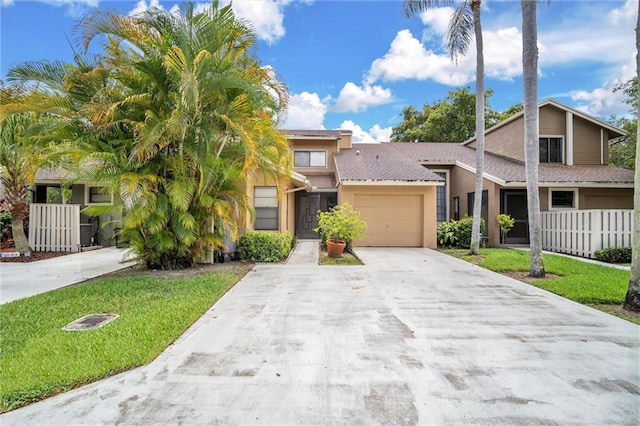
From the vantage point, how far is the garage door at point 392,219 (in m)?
14.6

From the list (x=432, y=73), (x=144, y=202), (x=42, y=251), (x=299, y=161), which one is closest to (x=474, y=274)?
(x=144, y=202)

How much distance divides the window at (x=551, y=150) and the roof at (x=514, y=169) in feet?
1.43

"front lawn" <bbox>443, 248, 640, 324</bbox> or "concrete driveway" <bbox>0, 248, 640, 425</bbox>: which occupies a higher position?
"front lawn" <bbox>443, 248, 640, 324</bbox>

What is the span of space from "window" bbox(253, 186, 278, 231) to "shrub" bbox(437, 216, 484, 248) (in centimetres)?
750

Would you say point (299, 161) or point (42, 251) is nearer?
point (42, 251)

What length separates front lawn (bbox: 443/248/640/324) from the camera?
6.25 m

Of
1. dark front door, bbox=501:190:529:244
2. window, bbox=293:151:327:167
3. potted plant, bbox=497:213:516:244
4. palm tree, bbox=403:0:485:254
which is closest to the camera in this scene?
palm tree, bbox=403:0:485:254

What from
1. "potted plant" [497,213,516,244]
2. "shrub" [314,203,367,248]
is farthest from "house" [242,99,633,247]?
"shrub" [314,203,367,248]

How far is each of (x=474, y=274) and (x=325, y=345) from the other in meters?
6.20

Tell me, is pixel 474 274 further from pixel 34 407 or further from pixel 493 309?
pixel 34 407

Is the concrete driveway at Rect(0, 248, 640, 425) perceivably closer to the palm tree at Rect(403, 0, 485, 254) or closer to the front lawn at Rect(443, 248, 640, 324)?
the front lawn at Rect(443, 248, 640, 324)

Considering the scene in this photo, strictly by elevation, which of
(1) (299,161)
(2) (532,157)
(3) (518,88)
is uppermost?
(3) (518,88)

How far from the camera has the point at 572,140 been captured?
16.4 meters

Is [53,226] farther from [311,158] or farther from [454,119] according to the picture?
[454,119]
